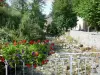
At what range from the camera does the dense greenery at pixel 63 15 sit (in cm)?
3541

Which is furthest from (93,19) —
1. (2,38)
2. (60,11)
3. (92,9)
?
(60,11)

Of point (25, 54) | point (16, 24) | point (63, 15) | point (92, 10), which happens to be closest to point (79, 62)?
point (25, 54)

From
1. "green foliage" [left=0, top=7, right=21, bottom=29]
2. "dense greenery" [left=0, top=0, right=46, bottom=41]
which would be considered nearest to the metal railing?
"dense greenery" [left=0, top=0, right=46, bottom=41]

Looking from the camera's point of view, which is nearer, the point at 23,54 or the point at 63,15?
the point at 23,54

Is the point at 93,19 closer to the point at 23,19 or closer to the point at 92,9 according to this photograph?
the point at 92,9

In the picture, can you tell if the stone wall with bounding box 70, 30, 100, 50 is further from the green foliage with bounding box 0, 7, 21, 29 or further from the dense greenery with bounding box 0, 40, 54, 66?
the dense greenery with bounding box 0, 40, 54, 66

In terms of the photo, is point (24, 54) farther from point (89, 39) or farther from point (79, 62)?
point (89, 39)

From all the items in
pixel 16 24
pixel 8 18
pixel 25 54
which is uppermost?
pixel 8 18

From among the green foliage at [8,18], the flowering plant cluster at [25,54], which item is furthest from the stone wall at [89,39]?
the flowering plant cluster at [25,54]

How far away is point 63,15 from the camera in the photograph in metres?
36.2

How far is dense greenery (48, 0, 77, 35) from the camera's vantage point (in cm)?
3541

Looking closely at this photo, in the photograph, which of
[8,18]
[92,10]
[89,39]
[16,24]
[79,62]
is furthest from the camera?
[89,39]

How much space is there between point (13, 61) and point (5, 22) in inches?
472

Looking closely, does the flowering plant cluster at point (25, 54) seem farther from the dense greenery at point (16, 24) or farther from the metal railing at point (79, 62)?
the dense greenery at point (16, 24)
